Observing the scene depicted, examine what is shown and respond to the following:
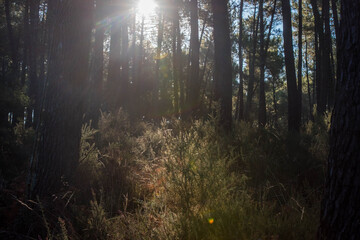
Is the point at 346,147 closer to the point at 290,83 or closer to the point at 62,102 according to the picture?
the point at 62,102

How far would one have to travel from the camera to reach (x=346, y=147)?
165 centimetres

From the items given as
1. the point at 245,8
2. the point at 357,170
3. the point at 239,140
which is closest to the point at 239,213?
the point at 357,170

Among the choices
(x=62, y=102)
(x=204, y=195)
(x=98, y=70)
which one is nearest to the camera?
(x=204, y=195)

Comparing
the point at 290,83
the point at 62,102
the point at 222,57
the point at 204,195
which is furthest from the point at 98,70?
the point at 204,195

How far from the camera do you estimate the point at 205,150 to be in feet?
11.4

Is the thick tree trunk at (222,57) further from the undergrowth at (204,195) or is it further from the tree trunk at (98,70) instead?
the tree trunk at (98,70)

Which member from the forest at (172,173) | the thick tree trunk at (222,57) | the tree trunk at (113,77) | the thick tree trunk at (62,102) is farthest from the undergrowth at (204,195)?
the tree trunk at (113,77)

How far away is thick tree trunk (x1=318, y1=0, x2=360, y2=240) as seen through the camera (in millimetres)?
1595

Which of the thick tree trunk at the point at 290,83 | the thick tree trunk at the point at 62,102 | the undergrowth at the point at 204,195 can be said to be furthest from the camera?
the thick tree trunk at the point at 290,83

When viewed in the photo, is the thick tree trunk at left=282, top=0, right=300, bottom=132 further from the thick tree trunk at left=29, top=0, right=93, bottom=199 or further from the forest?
the thick tree trunk at left=29, top=0, right=93, bottom=199

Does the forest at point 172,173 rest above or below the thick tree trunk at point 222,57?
below

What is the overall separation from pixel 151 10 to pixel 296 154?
17.0 meters

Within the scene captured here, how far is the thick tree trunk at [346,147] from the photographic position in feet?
5.23

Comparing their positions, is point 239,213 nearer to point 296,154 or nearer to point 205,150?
point 205,150
